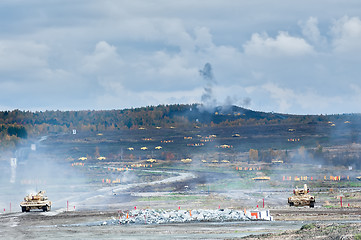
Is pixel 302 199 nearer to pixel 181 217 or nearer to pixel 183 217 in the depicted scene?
pixel 183 217

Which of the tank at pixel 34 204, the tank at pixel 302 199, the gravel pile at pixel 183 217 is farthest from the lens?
the tank at pixel 34 204

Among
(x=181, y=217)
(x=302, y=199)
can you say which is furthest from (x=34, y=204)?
(x=302, y=199)

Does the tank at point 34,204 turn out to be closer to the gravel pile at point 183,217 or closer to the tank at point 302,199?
the gravel pile at point 183,217

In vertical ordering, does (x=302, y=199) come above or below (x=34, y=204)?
below

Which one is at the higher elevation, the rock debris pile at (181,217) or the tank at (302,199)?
the tank at (302,199)

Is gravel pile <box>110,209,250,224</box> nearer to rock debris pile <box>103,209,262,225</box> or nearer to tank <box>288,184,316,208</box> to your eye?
rock debris pile <box>103,209,262,225</box>

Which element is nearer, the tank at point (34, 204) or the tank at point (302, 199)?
the tank at point (302, 199)

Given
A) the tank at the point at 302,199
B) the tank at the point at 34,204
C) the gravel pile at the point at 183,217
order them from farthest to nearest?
the tank at the point at 34,204 < the tank at the point at 302,199 < the gravel pile at the point at 183,217

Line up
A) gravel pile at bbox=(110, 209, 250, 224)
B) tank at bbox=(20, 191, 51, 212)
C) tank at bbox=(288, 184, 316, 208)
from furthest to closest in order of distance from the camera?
tank at bbox=(20, 191, 51, 212) → tank at bbox=(288, 184, 316, 208) → gravel pile at bbox=(110, 209, 250, 224)

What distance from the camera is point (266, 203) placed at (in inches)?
3457

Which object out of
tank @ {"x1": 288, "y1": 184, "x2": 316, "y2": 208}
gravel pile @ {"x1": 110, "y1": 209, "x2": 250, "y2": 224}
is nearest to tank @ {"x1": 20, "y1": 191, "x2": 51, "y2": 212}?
gravel pile @ {"x1": 110, "y1": 209, "x2": 250, "y2": 224}

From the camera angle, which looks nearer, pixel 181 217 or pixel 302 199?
pixel 181 217

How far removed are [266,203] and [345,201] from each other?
974 cm

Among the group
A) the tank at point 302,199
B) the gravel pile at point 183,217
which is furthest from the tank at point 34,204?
the tank at point 302,199
